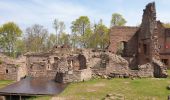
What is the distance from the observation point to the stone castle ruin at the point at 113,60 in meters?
28.2

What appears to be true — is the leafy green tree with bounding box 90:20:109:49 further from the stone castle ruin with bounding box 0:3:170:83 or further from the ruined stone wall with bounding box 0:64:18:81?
the ruined stone wall with bounding box 0:64:18:81

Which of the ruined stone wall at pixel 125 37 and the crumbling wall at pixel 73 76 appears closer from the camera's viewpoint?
the crumbling wall at pixel 73 76

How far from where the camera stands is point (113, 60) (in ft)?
94.7

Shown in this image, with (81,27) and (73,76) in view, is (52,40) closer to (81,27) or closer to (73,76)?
(81,27)

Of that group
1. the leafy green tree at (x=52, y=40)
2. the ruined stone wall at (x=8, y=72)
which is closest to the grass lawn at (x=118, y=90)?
the ruined stone wall at (x=8, y=72)

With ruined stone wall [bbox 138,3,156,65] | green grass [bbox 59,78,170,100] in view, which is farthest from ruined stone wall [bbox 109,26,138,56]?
green grass [bbox 59,78,170,100]

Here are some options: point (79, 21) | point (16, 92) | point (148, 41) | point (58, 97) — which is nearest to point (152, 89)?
point (58, 97)

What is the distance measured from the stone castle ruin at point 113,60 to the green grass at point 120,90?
2880mm

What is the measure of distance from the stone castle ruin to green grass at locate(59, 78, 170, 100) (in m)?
2.88

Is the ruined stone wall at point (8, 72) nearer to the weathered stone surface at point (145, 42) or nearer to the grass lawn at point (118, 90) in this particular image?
the grass lawn at point (118, 90)

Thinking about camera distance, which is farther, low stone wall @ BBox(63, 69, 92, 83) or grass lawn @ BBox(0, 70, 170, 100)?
low stone wall @ BBox(63, 69, 92, 83)

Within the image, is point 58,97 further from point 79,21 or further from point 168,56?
point 79,21

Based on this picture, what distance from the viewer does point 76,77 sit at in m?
25.8

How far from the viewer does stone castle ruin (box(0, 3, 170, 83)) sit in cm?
2822
